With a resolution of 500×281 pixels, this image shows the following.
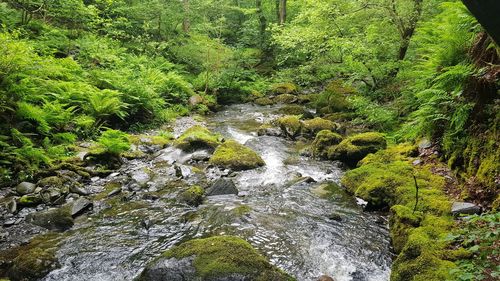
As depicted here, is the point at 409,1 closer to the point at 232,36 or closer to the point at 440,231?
the point at 440,231

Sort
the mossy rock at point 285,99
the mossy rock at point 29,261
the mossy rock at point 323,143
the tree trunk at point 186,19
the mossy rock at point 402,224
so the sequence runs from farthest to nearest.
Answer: the tree trunk at point 186,19
the mossy rock at point 285,99
the mossy rock at point 323,143
the mossy rock at point 402,224
the mossy rock at point 29,261

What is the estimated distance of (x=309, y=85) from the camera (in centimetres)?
2241

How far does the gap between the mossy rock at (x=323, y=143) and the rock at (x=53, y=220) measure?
269 inches

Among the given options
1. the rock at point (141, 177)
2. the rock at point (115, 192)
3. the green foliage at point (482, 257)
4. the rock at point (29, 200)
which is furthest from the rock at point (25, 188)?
the green foliage at point (482, 257)

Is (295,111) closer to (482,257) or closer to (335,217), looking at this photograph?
(335,217)

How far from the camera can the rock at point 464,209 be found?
482 cm

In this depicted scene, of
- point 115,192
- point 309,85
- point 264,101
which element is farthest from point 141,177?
point 309,85

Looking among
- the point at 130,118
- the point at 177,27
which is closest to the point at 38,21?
the point at 130,118

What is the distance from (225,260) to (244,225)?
1.88 meters

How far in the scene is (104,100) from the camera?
1100 centimetres

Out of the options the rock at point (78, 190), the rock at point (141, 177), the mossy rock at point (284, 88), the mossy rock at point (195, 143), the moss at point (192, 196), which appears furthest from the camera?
the mossy rock at point (284, 88)

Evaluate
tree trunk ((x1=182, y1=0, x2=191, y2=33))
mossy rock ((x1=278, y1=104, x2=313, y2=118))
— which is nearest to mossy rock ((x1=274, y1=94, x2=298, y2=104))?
mossy rock ((x1=278, y1=104, x2=313, y2=118))

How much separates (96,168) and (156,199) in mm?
2283

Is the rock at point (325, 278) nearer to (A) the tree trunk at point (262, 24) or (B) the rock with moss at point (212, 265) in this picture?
(B) the rock with moss at point (212, 265)
